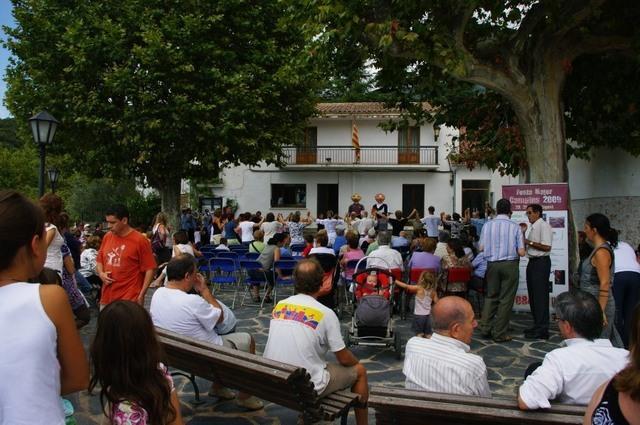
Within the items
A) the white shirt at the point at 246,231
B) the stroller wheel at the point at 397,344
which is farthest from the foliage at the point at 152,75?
the stroller wheel at the point at 397,344

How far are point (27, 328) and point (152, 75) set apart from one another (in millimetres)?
14309

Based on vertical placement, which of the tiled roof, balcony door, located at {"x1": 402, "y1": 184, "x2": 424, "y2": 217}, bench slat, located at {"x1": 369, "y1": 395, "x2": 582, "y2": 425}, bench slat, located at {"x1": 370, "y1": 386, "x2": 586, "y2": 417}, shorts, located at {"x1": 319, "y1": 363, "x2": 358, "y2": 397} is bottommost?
shorts, located at {"x1": 319, "y1": 363, "x2": 358, "y2": 397}

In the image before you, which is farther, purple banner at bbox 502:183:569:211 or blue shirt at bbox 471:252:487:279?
blue shirt at bbox 471:252:487:279

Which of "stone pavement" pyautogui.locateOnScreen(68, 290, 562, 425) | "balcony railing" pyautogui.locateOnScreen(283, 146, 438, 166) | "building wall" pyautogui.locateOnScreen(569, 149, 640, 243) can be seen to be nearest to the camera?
"stone pavement" pyautogui.locateOnScreen(68, 290, 562, 425)

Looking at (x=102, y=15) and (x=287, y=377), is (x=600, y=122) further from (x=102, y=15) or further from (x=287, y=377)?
(x=102, y=15)

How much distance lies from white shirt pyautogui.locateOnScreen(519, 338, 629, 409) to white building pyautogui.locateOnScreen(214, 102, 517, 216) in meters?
26.8

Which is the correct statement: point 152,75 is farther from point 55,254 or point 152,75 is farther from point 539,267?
point 539,267

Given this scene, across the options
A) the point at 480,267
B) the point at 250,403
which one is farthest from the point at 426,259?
the point at 250,403

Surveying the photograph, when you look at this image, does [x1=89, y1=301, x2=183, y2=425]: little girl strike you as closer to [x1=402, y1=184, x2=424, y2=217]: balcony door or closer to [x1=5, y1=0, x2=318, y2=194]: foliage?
[x1=5, y1=0, x2=318, y2=194]: foliage

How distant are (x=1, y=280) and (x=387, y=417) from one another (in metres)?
2.21

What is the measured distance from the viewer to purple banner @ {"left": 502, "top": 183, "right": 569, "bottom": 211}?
26.9ft

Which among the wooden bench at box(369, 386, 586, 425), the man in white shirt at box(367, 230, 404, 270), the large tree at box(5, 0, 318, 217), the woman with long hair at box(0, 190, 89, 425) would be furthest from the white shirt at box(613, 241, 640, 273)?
the large tree at box(5, 0, 318, 217)

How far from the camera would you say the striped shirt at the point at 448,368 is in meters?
3.09

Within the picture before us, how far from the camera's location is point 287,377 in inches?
127
